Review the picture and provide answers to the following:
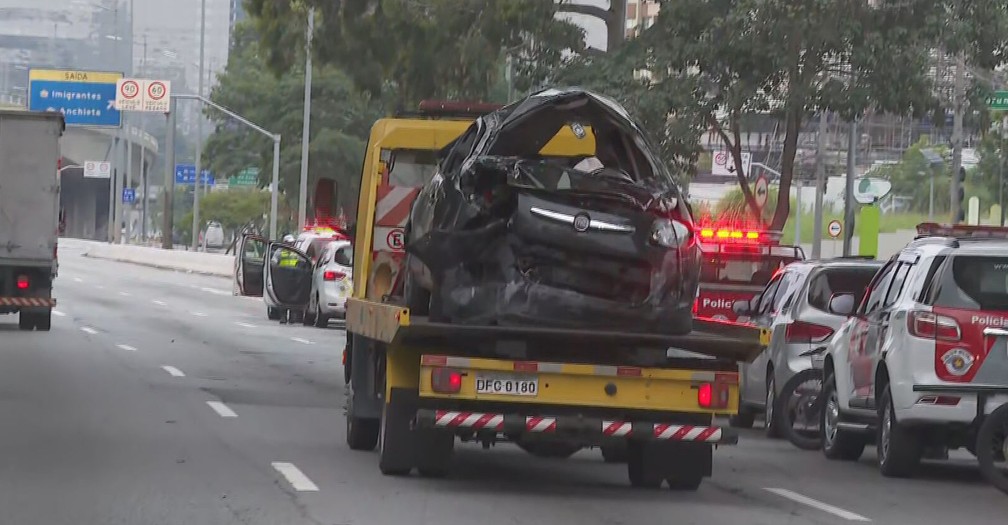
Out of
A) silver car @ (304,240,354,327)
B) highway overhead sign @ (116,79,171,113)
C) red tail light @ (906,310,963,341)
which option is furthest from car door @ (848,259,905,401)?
highway overhead sign @ (116,79,171,113)

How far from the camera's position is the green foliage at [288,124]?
64.0 m

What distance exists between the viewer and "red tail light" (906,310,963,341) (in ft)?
45.5

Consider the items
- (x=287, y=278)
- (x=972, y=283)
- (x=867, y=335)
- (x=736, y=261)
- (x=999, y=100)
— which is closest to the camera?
(x=972, y=283)

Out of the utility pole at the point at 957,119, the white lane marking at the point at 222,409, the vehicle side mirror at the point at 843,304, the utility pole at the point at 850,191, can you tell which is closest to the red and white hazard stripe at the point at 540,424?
the vehicle side mirror at the point at 843,304

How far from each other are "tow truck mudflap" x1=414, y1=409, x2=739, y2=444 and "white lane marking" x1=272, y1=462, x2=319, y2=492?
78 cm

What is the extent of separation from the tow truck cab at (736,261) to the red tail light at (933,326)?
9.26 m

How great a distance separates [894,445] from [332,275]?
70.4ft

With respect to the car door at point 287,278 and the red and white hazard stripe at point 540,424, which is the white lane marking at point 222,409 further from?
the car door at point 287,278

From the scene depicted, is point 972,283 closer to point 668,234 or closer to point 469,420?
point 668,234

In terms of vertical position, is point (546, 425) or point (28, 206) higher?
point (28, 206)

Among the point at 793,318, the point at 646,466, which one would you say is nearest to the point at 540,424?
the point at 646,466

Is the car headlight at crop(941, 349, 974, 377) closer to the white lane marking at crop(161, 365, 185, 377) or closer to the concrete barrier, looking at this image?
the white lane marking at crop(161, 365, 185, 377)

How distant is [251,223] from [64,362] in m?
88.9

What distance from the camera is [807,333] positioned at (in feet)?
59.7
